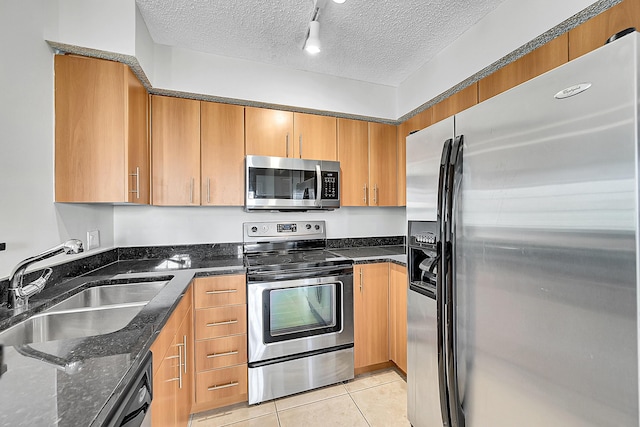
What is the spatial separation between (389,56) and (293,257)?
1721mm

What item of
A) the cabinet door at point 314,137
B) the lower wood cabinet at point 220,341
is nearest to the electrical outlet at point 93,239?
the lower wood cabinet at point 220,341

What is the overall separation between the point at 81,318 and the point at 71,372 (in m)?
0.68

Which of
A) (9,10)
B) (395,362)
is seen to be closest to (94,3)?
(9,10)

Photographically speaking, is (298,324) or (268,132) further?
(268,132)

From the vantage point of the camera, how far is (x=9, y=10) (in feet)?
3.88

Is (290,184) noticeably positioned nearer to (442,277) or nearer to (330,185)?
(330,185)

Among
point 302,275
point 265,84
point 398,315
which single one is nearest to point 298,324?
point 302,275

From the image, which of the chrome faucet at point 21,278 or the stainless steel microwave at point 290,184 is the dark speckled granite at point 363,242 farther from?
the chrome faucet at point 21,278

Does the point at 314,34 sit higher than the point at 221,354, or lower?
higher

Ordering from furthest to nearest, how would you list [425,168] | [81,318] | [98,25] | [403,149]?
1. [403,149]
2. [98,25]
3. [425,168]
4. [81,318]

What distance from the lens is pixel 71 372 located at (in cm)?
71

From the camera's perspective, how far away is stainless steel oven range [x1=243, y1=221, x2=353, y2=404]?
187cm

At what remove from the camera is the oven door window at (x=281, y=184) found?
217cm

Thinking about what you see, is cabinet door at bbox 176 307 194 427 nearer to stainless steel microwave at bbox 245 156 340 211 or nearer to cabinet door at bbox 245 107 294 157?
stainless steel microwave at bbox 245 156 340 211
